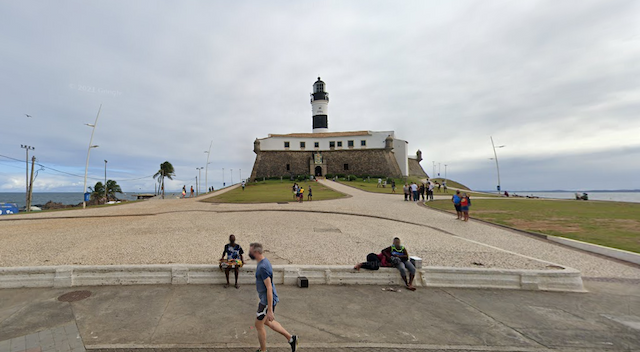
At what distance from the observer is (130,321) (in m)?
4.69

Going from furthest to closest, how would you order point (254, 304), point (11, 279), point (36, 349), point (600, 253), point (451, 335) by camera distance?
point (600, 253)
point (11, 279)
point (254, 304)
point (451, 335)
point (36, 349)

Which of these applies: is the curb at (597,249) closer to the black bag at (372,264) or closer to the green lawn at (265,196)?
the black bag at (372,264)

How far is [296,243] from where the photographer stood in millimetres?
10219

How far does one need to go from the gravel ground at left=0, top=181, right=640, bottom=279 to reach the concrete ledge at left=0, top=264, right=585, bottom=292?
1.35 m

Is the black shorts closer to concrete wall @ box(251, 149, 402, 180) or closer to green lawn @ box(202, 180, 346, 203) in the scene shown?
green lawn @ box(202, 180, 346, 203)

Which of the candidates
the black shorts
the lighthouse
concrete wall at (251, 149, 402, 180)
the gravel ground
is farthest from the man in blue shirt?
the lighthouse

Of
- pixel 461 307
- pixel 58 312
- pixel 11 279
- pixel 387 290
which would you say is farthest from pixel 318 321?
pixel 11 279

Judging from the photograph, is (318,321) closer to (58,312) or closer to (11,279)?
(58,312)

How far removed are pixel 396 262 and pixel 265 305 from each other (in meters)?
3.76

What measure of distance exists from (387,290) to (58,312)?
21.6 feet

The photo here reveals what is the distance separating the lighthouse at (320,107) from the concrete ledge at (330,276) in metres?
62.0

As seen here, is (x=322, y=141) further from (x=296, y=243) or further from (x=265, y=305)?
(x=265, y=305)

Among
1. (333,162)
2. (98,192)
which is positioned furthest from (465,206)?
(98,192)

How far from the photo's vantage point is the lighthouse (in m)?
65.6
